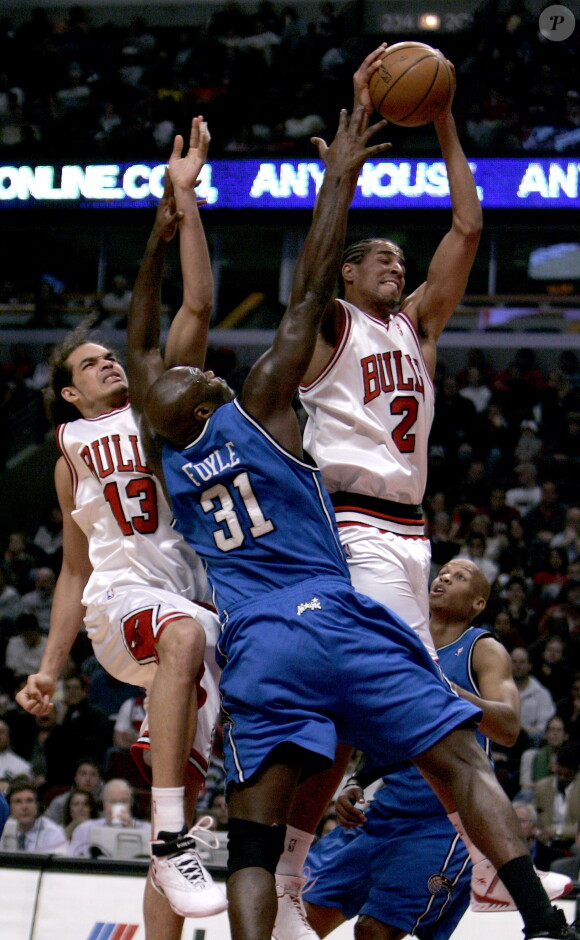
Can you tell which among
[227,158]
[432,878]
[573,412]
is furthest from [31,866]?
[227,158]

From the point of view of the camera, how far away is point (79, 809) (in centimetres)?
811

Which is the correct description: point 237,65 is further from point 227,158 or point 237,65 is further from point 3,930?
point 3,930

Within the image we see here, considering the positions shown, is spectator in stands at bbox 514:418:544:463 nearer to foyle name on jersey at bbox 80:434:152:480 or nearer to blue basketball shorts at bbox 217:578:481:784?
foyle name on jersey at bbox 80:434:152:480

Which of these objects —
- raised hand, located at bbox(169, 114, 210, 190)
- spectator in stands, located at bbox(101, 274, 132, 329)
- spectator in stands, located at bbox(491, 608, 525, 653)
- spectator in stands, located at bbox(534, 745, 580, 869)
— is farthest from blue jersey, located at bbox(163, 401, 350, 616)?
spectator in stands, located at bbox(101, 274, 132, 329)

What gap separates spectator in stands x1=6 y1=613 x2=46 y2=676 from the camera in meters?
11.4

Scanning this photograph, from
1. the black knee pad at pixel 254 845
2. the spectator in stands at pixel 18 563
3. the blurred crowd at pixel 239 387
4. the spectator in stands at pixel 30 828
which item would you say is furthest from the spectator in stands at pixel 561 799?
the spectator in stands at pixel 18 563

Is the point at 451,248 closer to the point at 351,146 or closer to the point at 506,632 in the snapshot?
the point at 351,146

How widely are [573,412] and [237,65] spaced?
7.53 meters

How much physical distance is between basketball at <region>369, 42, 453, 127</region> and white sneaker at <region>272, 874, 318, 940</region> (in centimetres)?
264

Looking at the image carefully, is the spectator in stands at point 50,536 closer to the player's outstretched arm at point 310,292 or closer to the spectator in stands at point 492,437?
the spectator in stands at point 492,437

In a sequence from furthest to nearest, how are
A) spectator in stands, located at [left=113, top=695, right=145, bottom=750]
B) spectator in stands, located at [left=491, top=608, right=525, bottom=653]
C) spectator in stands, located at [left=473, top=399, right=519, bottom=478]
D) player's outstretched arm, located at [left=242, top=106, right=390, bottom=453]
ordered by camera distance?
spectator in stands, located at [left=473, top=399, right=519, bottom=478] < spectator in stands, located at [left=491, top=608, right=525, bottom=653] < spectator in stands, located at [left=113, top=695, right=145, bottom=750] < player's outstretched arm, located at [left=242, top=106, right=390, bottom=453]

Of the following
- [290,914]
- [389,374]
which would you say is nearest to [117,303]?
[389,374]

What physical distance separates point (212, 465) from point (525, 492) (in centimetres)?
997

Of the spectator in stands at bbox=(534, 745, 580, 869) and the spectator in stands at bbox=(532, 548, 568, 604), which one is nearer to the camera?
the spectator in stands at bbox=(534, 745, 580, 869)
